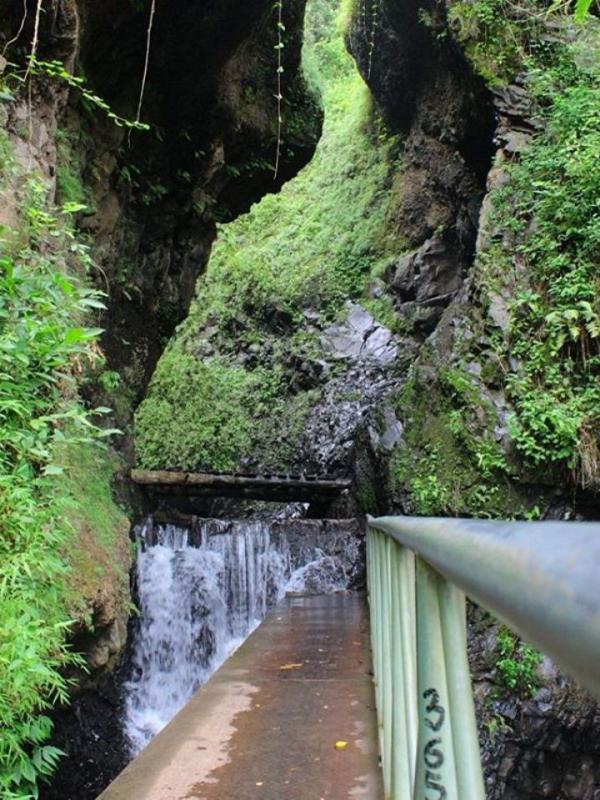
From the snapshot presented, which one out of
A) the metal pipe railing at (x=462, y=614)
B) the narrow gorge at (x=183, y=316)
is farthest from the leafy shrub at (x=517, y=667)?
the metal pipe railing at (x=462, y=614)

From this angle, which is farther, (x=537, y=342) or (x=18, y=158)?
(x=537, y=342)

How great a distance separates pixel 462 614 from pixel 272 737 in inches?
101

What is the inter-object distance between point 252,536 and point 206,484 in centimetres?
150

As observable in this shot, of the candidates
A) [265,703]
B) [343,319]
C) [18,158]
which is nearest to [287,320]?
[343,319]

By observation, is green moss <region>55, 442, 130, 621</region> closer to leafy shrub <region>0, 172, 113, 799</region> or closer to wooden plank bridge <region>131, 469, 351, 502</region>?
leafy shrub <region>0, 172, 113, 799</region>

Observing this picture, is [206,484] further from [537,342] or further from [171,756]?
[171,756]

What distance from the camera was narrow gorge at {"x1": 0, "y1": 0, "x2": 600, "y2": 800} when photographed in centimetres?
350

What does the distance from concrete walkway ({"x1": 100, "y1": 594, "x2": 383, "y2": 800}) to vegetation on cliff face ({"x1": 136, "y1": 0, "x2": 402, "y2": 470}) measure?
11324 millimetres

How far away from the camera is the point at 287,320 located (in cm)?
1778

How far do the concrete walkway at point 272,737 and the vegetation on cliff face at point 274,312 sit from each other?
11.3m

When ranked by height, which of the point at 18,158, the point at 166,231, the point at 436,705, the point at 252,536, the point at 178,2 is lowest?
the point at 252,536

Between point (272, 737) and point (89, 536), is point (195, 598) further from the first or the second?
point (272, 737)

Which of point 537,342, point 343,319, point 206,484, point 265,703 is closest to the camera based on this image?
point 265,703

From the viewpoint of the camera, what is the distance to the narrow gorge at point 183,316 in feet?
11.5
